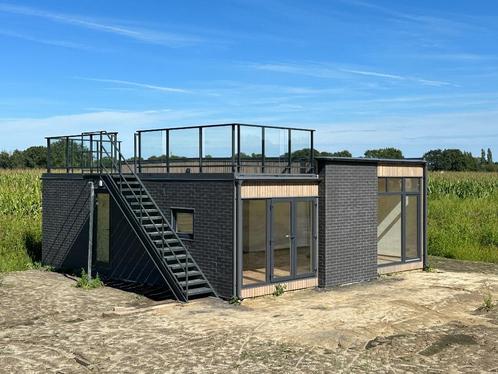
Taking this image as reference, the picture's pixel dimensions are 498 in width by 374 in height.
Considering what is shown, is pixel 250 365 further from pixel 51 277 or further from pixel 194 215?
pixel 51 277

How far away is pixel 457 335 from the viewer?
386 inches

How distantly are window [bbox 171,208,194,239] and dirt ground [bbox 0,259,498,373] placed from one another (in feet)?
5.82

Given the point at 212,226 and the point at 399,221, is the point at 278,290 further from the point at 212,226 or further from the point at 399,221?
the point at 399,221

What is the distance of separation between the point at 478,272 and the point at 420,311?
6.15m

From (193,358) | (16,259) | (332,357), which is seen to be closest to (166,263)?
(193,358)

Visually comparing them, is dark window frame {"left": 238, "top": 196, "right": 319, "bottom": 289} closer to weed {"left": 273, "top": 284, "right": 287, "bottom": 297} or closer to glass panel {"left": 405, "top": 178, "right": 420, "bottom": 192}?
weed {"left": 273, "top": 284, "right": 287, "bottom": 297}

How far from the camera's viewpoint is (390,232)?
16531 mm

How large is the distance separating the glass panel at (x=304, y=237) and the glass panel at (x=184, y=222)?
2478 mm

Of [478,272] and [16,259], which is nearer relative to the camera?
[478,272]

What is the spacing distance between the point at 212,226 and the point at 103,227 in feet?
14.2

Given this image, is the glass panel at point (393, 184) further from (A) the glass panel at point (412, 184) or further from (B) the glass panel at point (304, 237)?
(B) the glass panel at point (304, 237)

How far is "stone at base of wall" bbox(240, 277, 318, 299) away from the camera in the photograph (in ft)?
40.9

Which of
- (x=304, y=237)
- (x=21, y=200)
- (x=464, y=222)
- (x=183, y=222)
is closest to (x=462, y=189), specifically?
(x=464, y=222)

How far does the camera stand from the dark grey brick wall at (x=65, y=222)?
16344 mm
